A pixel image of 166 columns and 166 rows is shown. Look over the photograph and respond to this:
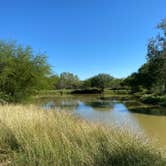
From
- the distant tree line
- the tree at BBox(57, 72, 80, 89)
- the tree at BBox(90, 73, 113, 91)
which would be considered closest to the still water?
the distant tree line

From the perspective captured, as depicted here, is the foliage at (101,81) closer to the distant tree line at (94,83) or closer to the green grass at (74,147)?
the distant tree line at (94,83)

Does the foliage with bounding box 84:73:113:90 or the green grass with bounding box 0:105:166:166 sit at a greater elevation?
the foliage with bounding box 84:73:113:90

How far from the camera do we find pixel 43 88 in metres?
17.9

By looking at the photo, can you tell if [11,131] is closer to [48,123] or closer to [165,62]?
[48,123]

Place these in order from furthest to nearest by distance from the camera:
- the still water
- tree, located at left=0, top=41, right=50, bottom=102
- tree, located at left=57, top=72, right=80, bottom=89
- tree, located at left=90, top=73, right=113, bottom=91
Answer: tree, located at left=57, top=72, right=80, bottom=89 → tree, located at left=90, top=73, right=113, bottom=91 → tree, located at left=0, top=41, right=50, bottom=102 → the still water

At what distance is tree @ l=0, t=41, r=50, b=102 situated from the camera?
1596 cm

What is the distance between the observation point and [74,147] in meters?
4.10

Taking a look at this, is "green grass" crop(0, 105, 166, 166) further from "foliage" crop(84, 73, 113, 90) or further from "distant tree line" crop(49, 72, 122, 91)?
"foliage" crop(84, 73, 113, 90)

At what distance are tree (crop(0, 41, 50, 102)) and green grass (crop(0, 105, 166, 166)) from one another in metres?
11.1

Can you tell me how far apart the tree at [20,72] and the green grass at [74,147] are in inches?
436

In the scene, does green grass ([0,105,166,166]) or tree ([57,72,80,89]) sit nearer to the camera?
green grass ([0,105,166,166])

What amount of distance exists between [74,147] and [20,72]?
13117 millimetres

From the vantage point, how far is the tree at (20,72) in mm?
15956

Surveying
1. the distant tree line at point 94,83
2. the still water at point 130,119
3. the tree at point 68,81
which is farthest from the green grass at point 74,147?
the tree at point 68,81
